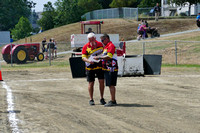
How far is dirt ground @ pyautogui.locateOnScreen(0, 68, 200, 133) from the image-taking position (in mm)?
7473

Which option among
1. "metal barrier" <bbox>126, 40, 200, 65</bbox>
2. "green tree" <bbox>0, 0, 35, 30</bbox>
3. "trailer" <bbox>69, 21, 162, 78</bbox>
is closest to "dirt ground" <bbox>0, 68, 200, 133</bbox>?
"trailer" <bbox>69, 21, 162, 78</bbox>

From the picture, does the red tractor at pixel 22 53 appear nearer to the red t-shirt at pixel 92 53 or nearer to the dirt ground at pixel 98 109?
the dirt ground at pixel 98 109

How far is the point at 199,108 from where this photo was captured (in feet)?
31.4

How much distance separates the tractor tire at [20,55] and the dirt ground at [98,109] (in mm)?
13876

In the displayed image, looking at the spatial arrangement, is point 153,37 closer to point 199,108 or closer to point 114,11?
point 114,11

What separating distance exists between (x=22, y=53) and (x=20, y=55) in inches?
9.5

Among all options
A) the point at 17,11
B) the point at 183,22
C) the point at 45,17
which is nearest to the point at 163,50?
the point at 183,22

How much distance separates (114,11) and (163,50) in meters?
25.6

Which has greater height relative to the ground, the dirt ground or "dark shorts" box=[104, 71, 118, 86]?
"dark shorts" box=[104, 71, 118, 86]

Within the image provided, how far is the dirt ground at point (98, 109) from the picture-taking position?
7.47m

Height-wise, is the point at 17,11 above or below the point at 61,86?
above

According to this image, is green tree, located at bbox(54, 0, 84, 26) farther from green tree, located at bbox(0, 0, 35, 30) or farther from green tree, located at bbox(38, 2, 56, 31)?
green tree, located at bbox(0, 0, 35, 30)

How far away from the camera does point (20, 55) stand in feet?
95.1

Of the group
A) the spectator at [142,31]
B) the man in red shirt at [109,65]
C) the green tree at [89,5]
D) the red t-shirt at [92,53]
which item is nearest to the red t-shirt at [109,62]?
the man in red shirt at [109,65]
